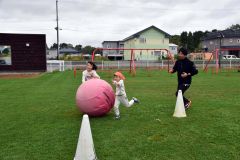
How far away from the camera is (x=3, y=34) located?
31.3 metres

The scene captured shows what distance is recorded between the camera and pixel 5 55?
3158cm

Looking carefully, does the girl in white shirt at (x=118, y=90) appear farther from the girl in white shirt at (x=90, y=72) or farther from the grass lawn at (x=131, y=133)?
the girl in white shirt at (x=90, y=72)

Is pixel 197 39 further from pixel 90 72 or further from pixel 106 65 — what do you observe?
pixel 90 72

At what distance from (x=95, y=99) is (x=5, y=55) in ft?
84.5

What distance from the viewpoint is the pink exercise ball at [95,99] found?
8.04 meters

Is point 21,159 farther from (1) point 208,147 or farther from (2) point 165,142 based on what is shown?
(1) point 208,147

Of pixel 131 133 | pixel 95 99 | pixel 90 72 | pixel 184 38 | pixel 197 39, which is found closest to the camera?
pixel 131 133

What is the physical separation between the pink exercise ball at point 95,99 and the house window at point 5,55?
82.8ft

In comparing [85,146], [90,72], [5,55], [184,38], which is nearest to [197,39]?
[184,38]

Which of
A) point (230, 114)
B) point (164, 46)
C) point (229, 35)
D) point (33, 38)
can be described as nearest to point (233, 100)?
point (230, 114)

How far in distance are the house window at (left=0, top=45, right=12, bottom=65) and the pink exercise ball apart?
82.8 feet

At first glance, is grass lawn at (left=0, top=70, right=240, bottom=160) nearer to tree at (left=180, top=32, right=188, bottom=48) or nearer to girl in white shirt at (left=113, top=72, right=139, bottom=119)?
girl in white shirt at (left=113, top=72, right=139, bottom=119)

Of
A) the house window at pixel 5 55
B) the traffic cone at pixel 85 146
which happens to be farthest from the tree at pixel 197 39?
the traffic cone at pixel 85 146

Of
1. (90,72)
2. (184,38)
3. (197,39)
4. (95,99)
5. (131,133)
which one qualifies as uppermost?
(184,38)
